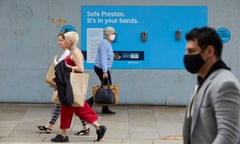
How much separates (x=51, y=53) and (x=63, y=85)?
3141mm

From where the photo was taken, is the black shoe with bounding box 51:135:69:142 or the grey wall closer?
the black shoe with bounding box 51:135:69:142

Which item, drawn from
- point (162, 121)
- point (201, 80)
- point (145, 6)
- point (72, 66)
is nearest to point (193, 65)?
point (201, 80)

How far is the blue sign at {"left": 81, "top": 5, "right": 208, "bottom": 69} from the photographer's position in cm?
1039

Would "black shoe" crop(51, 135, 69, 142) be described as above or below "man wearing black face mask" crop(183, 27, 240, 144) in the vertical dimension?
below

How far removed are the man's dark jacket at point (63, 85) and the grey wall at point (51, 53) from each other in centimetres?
302

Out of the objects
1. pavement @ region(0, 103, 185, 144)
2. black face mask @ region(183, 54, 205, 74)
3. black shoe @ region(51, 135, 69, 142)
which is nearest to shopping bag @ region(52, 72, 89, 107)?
black shoe @ region(51, 135, 69, 142)

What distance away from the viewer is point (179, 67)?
34.4 feet

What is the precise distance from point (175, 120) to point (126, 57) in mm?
1764

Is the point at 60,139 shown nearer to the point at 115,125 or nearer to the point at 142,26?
the point at 115,125

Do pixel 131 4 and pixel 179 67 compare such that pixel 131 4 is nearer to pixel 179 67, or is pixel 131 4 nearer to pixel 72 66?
pixel 179 67

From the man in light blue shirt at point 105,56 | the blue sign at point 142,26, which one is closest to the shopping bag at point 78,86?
the man in light blue shirt at point 105,56

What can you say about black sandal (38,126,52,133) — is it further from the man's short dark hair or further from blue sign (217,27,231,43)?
the man's short dark hair

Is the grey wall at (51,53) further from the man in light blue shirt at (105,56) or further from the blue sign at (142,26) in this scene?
the man in light blue shirt at (105,56)

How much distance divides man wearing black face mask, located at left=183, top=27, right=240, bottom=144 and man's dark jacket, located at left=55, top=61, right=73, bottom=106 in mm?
4114
